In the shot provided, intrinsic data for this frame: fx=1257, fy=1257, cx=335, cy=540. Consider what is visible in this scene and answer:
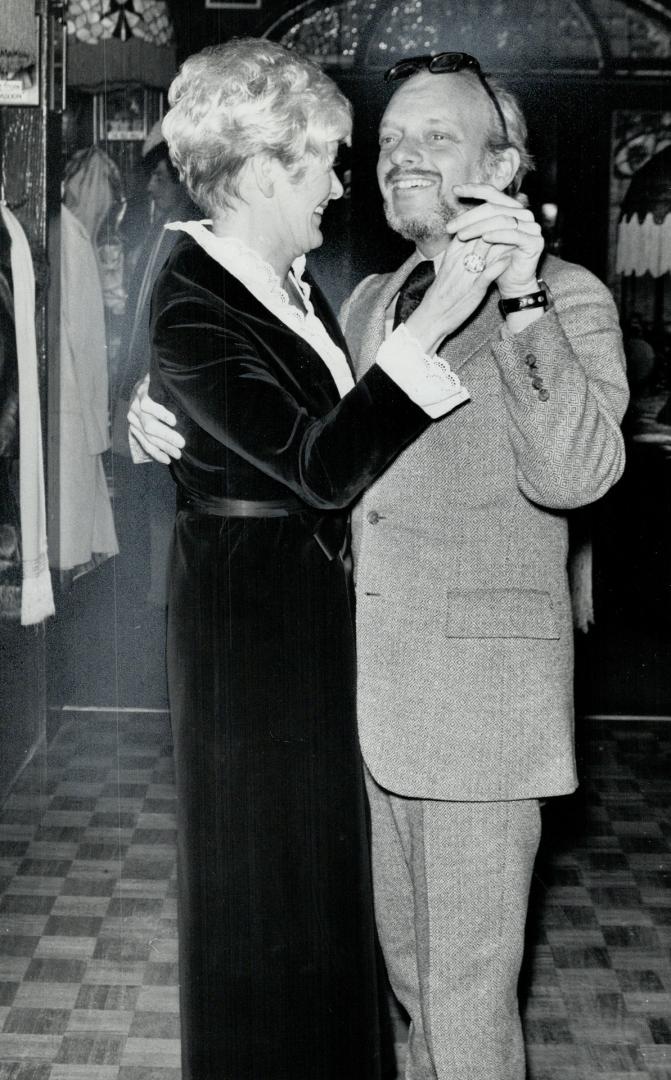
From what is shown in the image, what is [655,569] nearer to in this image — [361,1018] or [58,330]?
[58,330]

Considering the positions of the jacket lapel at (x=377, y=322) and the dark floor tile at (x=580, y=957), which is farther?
the dark floor tile at (x=580, y=957)

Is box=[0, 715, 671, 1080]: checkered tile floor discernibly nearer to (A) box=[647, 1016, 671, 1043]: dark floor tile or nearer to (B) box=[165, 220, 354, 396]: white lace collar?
(A) box=[647, 1016, 671, 1043]: dark floor tile

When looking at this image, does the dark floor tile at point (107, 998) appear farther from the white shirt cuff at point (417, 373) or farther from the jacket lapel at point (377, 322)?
the white shirt cuff at point (417, 373)

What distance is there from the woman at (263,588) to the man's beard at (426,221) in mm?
177

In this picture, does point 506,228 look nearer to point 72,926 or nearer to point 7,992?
point 7,992

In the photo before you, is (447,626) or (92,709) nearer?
(447,626)

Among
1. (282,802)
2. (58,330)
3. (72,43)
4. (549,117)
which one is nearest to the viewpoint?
(282,802)

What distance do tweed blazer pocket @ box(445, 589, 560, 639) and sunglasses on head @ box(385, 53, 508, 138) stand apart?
69 cm

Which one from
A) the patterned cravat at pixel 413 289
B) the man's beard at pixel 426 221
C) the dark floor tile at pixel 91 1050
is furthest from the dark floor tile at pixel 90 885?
the man's beard at pixel 426 221

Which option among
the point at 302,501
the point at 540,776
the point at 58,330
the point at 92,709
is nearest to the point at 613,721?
the point at 92,709

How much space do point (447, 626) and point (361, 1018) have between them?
0.56m

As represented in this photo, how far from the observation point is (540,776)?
5.94 ft

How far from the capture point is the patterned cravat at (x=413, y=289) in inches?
75.2

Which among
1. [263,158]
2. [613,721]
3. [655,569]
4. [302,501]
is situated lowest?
[613,721]
